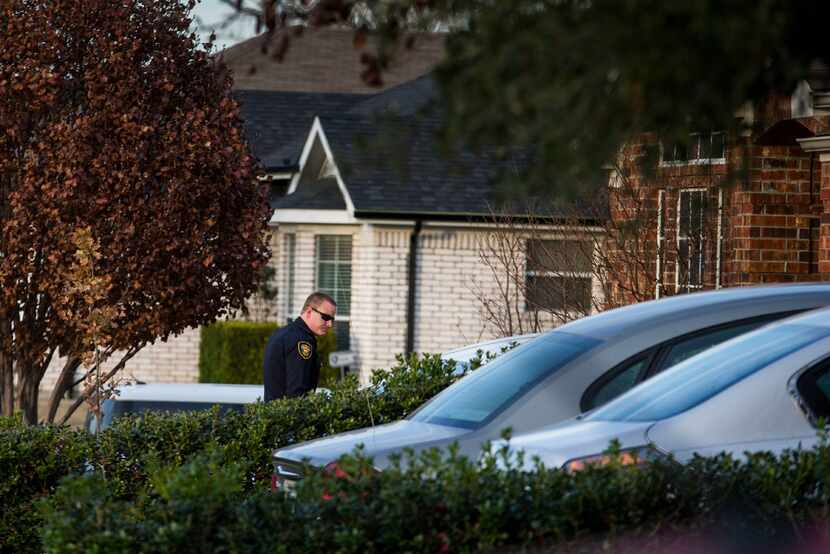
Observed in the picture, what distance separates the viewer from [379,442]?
737 cm

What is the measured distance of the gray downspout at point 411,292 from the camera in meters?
22.1

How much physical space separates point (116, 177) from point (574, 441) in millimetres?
6418

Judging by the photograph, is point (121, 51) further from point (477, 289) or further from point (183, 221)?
point (477, 289)

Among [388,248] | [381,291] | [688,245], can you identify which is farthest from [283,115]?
[688,245]

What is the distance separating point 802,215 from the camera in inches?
514

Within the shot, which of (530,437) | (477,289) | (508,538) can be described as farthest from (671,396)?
(477,289)

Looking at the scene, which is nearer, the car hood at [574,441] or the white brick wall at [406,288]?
the car hood at [574,441]

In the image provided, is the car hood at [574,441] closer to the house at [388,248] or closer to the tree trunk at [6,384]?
the tree trunk at [6,384]

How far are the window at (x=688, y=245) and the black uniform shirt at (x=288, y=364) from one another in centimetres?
407

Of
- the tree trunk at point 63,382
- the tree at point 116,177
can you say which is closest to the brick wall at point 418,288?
the tree trunk at point 63,382

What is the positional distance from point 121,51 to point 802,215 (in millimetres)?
5703

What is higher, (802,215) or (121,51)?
(121,51)

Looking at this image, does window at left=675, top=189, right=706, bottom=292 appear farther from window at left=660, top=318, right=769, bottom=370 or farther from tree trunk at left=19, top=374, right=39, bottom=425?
window at left=660, top=318, right=769, bottom=370

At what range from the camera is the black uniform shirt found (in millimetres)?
11203
